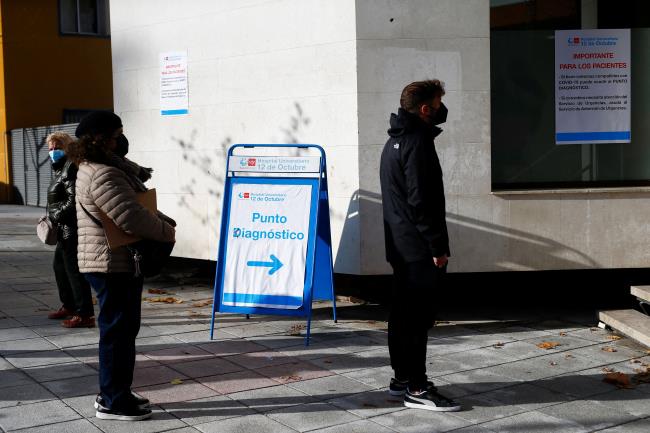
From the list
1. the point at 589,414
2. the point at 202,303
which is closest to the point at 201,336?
the point at 202,303

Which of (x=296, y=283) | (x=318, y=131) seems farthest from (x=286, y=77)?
(x=296, y=283)

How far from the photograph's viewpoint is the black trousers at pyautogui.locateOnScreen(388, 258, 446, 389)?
520cm

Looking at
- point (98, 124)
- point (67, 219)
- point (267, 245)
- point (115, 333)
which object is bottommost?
point (115, 333)

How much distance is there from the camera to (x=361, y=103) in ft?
25.4

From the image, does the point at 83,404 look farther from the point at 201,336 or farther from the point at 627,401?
the point at 627,401

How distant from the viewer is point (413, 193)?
5090 millimetres

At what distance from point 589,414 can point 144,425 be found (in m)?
2.65

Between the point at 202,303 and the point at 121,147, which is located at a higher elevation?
the point at 121,147

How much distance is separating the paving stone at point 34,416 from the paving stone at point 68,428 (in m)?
0.06

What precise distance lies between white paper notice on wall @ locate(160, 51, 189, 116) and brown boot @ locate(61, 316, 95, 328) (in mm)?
2873

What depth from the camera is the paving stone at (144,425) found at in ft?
15.6

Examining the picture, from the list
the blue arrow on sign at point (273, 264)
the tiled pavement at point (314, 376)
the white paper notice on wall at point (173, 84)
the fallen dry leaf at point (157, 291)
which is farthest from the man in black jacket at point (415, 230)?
the white paper notice on wall at point (173, 84)

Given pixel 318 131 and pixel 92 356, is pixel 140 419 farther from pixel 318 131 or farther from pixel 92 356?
pixel 318 131

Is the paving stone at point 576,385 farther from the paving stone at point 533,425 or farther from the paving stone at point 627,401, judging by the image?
the paving stone at point 533,425
